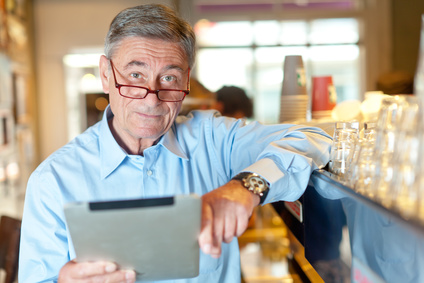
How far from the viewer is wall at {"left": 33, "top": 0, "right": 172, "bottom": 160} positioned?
7246 millimetres

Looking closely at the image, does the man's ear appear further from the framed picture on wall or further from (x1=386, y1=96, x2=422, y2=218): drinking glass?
the framed picture on wall

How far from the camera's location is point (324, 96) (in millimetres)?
2039

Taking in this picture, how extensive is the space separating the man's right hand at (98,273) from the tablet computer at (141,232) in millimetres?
11

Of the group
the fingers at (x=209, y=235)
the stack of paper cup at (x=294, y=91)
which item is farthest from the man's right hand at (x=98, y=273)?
the stack of paper cup at (x=294, y=91)

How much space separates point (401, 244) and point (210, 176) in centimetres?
89

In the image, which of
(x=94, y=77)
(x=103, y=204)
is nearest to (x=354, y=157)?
(x=103, y=204)

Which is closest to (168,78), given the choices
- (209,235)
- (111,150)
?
(111,150)

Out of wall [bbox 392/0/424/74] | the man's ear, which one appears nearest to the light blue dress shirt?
the man's ear

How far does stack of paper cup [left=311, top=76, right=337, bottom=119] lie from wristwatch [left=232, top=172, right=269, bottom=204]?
1093 mm

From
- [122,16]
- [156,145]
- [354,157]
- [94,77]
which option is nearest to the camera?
[354,157]

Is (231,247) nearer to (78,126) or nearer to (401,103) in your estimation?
(401,103)

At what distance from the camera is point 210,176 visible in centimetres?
152

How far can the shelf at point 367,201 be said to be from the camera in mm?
595

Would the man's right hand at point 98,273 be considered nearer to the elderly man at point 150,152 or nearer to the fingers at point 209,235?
the fingers at point 209,235
